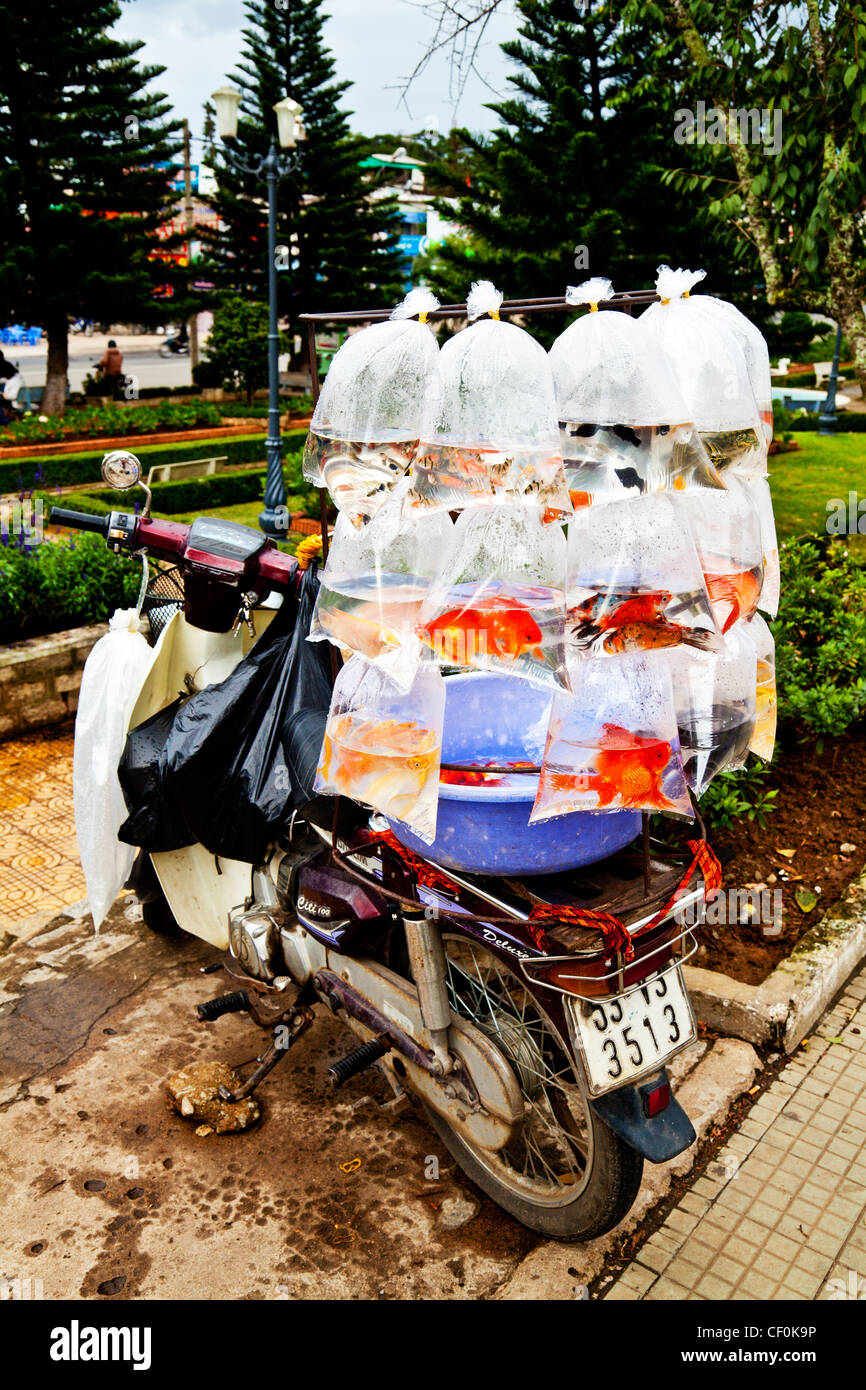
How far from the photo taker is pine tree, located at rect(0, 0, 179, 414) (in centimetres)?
1762

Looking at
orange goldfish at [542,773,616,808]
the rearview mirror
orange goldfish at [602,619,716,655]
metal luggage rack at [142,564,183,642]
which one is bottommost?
orange goldfish at [542,773,616,808]

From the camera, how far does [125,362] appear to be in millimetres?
33281

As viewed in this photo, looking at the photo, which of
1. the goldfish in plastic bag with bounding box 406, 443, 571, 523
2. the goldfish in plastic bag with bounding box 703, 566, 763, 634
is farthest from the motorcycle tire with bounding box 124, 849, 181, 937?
the goldfish in plastic bag with bounding box 703, 566, 763, 634

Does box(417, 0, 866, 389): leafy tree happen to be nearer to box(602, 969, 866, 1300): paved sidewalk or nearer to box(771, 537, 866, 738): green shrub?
box(771, 537, 866, 738): green shrub

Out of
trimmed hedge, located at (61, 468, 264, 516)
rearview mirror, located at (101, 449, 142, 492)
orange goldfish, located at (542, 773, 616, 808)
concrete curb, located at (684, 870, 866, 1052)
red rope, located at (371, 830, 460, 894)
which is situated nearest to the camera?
orange goldfish, located at (542, 773, 616, 808)

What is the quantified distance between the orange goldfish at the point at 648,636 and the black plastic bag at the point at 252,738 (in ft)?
3.89

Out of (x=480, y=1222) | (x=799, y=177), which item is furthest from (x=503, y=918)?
(x=799, y=177)

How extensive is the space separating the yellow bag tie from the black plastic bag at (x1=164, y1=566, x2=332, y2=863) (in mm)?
36

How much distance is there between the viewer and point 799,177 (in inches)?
230

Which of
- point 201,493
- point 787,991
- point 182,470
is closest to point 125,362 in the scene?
point 182,470

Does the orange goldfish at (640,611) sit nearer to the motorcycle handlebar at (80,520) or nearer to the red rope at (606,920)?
the red rope at (606,920)

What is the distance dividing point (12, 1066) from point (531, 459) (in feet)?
8.08

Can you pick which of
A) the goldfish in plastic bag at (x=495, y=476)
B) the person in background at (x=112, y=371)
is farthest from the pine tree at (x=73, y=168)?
the goldfish in plastic bag at (x=495, y=476)
